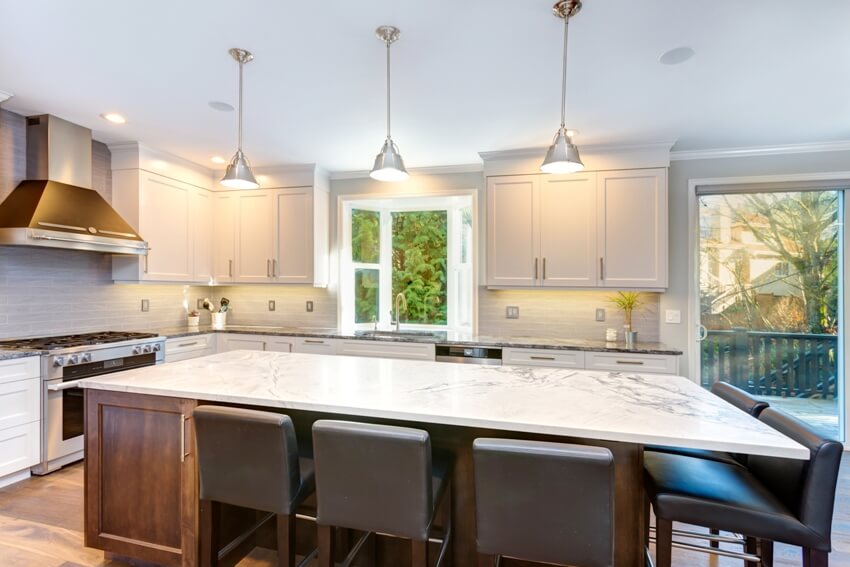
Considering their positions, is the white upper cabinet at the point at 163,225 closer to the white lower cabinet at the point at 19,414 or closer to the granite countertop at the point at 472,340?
the granite countertop at the point at 472,340

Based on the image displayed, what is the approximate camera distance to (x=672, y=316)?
3.63 metres

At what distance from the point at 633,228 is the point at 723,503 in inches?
102

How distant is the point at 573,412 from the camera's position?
1.41 m

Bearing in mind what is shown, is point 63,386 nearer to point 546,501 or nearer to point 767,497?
point 546,501

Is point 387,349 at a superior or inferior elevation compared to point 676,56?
inferior

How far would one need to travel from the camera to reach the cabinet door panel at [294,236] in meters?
4.24

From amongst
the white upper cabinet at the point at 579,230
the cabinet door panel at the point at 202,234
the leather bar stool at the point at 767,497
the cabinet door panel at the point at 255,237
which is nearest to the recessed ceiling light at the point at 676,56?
the white upper cabinet at the point at 579,230

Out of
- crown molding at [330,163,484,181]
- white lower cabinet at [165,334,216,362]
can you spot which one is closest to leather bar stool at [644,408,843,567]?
crown molding at [330,163,484,181]

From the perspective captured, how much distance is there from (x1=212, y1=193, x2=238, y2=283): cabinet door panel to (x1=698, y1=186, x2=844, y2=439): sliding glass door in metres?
4.62

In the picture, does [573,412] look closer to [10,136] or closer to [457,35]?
[457,35]

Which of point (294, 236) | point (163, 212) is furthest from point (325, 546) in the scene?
point (163, 212)

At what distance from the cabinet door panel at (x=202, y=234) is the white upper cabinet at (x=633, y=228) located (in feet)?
13.0

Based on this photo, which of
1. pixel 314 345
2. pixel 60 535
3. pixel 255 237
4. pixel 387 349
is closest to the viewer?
pixel 60 535

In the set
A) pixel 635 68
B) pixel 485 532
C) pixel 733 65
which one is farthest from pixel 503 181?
pixel 485 532
